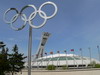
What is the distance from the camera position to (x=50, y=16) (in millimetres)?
22750

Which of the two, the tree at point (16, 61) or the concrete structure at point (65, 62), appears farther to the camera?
the concrete structure at point (65, 62)

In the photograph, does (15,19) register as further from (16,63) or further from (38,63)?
(38,63)

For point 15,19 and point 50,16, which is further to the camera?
point 15,19

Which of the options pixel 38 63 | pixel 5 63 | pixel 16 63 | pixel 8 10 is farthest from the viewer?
pixel 38 63

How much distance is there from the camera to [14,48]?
1737 inches

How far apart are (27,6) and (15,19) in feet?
9.02

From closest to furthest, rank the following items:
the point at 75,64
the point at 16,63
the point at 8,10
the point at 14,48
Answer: the point at 8,10, the point at 16,63, the point at 14,48, the point at 75,64

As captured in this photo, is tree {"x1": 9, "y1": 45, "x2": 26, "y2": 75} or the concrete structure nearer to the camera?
tree {"x1": 9, "y1": 45, "x2": 26, "y2": 75}

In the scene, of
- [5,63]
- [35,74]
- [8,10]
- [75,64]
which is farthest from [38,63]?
[8,10]

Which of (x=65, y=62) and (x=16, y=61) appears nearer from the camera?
(x=16, y=61)

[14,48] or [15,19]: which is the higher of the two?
[15,19]

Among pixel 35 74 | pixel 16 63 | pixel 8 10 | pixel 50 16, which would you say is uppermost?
pixel 8 10

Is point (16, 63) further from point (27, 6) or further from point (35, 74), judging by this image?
point (27, 6)

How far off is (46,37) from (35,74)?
10005 cm
